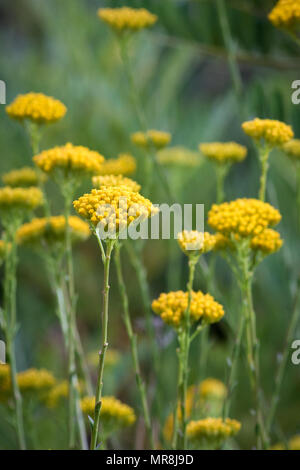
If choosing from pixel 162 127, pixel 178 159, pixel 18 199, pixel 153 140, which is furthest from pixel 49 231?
pixel 162 127

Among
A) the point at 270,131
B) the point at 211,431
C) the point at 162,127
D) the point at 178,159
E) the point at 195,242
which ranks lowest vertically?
the point at 211,431

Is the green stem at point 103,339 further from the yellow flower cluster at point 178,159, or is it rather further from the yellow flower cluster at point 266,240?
the yellow flower cluster at point 178,159

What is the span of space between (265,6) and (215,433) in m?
0.60

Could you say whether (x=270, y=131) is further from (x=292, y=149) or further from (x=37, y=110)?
(x=37, y=110)

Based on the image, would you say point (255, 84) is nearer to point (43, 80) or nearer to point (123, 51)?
point (123, 51)

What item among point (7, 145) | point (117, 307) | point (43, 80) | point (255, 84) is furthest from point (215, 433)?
point (43, 80)

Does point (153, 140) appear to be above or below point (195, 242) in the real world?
above

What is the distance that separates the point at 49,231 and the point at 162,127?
35.9 inches

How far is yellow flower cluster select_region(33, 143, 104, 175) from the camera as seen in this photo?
0.44 m

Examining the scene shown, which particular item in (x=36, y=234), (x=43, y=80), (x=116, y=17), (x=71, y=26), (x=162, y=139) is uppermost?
(x=71, y=26)

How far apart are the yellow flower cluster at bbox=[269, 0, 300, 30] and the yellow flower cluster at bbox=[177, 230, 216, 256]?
0.23 meters

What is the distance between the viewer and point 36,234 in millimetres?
529

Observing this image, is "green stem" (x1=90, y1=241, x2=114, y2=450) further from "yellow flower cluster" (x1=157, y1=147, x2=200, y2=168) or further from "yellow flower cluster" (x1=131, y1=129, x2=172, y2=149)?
"yellow flower cluster" (x1=157, y1=147, x2=200, y2=168)

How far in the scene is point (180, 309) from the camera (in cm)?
39
